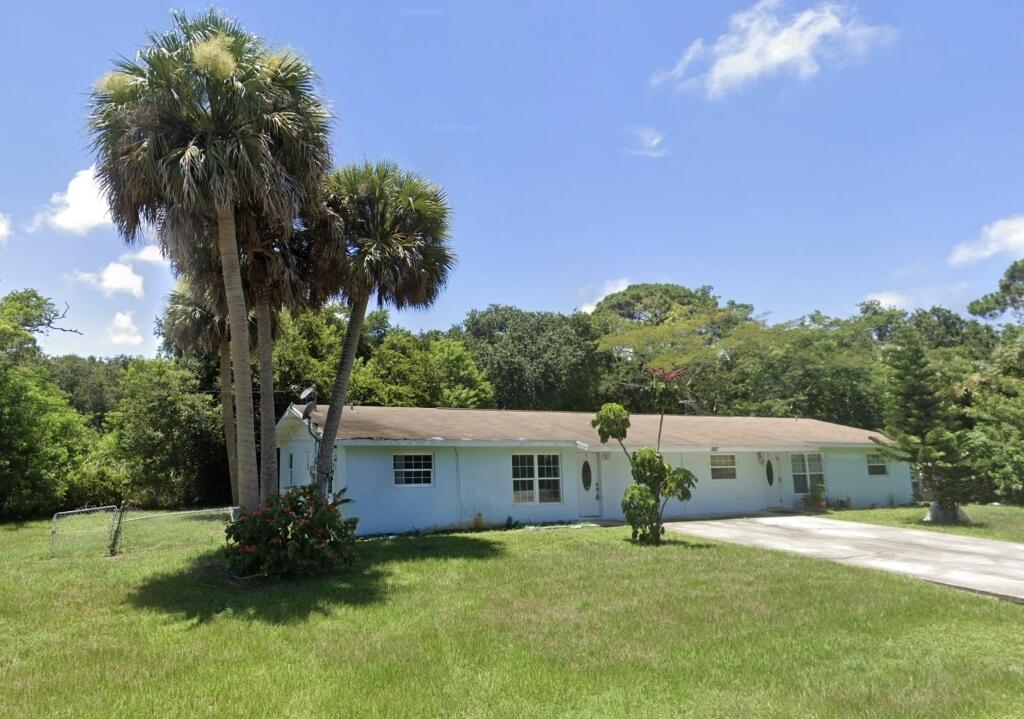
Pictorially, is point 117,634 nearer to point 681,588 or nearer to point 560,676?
point 560,676

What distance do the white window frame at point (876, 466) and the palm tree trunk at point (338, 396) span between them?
20.5 meters

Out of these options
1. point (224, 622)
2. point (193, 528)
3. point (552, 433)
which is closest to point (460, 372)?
point (552, 433)

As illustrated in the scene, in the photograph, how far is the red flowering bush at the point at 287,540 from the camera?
9633 millimetres

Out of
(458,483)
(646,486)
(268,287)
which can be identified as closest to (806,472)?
(646,486)

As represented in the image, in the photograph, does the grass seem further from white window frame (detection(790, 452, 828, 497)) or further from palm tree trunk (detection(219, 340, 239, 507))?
white window frame (detection(790, 452, 828, 497))

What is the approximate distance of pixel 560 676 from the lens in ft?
18.4

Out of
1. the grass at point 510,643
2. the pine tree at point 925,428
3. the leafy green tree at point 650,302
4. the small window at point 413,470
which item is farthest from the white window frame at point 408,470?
the leafy green tree at point 650,302

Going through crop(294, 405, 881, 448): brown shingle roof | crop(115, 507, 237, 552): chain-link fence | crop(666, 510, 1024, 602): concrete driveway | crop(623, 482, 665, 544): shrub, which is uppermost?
crop(294, 405, 881, 448): brown shingle roof

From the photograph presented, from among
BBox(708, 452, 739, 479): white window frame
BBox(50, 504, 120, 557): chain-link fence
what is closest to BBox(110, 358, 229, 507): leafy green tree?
BBox(50, 504, 120, 557): chain-link fence

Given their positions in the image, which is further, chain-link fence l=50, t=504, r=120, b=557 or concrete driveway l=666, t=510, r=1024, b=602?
chain-link fence l=50, t=504, r=120, b=557

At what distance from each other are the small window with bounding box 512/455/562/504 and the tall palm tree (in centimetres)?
854

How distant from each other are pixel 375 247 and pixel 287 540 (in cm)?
618

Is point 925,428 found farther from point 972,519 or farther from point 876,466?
point 876,466

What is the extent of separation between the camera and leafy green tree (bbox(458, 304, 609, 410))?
131 ft
